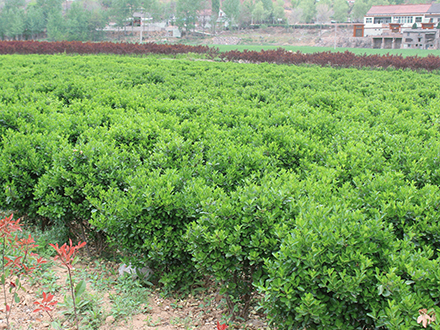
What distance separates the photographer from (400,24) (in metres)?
61.3

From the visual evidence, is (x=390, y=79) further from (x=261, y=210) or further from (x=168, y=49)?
(x=168, y=49)

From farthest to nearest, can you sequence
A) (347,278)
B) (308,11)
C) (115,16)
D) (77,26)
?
(308,11), (115,16), (77,26), (347,278)

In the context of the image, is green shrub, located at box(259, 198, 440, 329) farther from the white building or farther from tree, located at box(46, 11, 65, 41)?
tree, located at box(46, 11, 65, 41)

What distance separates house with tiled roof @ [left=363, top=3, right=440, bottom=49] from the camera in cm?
5388

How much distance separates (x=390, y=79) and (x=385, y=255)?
423 inches

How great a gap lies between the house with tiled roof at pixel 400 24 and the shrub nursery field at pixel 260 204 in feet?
191

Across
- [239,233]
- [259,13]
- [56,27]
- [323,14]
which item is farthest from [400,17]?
[239,233]

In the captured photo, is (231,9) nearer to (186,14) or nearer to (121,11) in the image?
(186,14)

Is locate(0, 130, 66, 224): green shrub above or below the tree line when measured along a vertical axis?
below

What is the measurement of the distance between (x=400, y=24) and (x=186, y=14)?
4518 centimetres

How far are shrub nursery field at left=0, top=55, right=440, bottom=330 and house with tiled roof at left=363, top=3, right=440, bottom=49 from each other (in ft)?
191

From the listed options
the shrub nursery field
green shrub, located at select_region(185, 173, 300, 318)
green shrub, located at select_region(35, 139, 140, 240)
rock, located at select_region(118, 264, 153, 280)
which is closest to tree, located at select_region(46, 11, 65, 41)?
the shrub nursery field

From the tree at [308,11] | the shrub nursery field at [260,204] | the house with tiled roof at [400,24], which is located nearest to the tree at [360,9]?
the tree at [308,11]

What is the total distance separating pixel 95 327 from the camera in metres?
2.66
